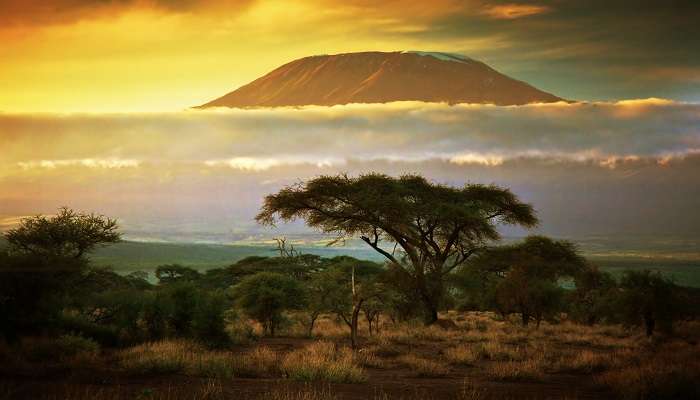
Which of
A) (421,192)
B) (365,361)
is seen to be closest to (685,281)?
(421,192)

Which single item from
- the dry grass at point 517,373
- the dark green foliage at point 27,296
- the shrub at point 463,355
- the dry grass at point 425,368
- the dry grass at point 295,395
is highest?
the dark green foliage at point 27,296

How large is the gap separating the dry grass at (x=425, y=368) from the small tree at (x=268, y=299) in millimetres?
16215

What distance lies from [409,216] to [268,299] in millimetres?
8873

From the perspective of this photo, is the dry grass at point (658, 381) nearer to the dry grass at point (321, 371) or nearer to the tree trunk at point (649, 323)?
the dry grass at point (321, 371)

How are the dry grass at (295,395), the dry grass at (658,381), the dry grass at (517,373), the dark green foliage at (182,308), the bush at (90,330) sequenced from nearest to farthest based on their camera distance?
the dry grass at (295,395), the dry grass at (658,381), the dry grass at (517,373), the bush at (90,330), the dark green foliage at (182,308)

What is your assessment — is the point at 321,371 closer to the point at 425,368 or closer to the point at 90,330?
the point at 425,368

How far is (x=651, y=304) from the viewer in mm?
36500

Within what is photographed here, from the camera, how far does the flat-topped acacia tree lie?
125ft

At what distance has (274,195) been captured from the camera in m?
40.0

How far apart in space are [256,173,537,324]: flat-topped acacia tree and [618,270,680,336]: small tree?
6.53 meters

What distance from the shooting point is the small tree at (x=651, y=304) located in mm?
36406

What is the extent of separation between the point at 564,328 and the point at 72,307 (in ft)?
88.6

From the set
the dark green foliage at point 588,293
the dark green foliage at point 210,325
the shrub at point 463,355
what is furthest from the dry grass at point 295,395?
the dark green foliage at point 588,293

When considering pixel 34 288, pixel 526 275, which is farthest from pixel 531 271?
pixel 34 288
